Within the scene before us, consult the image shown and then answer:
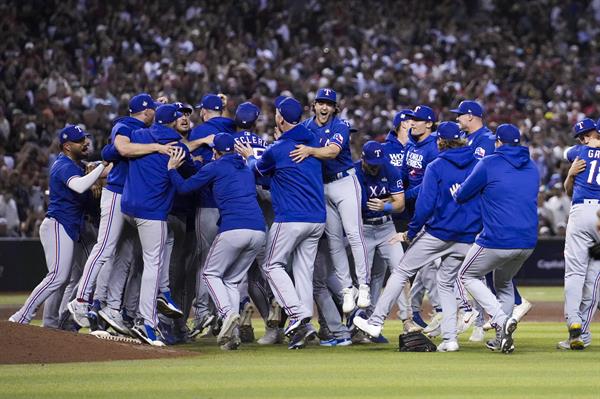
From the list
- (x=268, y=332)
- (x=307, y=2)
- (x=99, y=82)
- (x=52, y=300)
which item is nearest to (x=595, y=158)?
(x=268, y=332)

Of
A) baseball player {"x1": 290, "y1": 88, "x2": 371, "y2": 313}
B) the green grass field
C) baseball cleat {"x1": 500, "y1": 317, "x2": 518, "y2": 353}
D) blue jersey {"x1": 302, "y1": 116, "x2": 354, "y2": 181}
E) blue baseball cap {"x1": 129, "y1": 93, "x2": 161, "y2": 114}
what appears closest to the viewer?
the green grass field

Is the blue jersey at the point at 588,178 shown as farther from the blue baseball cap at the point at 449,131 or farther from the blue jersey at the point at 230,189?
the blue jersey at the point at 230,189

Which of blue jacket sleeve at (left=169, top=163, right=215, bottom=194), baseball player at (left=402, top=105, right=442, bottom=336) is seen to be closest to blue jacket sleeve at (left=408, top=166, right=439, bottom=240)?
baseball player at (left=402, top=105, right=442, bottom=336)

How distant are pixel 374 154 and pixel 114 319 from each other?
3.04m

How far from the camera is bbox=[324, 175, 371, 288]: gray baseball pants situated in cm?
1183

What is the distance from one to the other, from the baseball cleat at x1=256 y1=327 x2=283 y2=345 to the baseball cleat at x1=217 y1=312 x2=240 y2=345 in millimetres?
1126

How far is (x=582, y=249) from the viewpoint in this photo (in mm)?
11438

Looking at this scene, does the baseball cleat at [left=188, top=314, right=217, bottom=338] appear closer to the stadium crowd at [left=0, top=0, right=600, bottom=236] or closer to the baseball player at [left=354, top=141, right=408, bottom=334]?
the baseball player at [left=354, top=141, right=408, bottom=334]

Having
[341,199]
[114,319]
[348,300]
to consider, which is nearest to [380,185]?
[341,199]

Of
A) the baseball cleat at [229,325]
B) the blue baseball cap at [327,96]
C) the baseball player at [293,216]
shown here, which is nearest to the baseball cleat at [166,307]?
the baseball cleat at [229,325]

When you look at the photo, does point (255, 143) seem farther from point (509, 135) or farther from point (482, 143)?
point (509, 135)

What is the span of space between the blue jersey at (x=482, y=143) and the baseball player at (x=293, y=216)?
1.97m

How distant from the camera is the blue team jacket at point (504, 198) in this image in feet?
35.6

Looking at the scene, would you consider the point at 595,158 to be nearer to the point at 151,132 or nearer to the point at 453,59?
the point at 151,132
